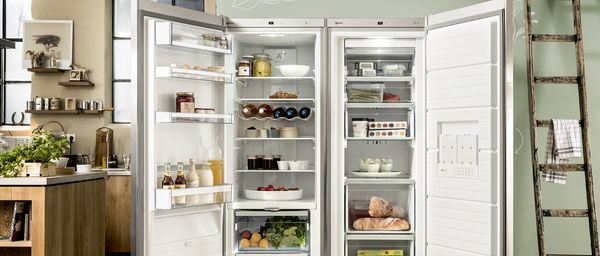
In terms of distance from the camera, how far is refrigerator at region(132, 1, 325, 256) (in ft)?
13.4

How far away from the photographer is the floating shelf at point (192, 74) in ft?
13.3

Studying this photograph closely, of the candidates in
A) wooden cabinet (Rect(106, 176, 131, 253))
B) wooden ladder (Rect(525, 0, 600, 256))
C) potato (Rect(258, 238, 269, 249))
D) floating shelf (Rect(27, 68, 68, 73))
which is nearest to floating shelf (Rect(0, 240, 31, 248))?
potato (Rect(258, 238, 269, 249))

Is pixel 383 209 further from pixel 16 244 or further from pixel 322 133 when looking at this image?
pixel 16 244

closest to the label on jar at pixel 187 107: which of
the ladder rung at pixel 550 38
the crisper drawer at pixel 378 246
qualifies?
the crisper drawer at pixel 378 246

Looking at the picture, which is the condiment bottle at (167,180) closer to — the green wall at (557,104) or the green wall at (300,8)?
the green wall at (300,8)

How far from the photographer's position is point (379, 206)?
4719 mm

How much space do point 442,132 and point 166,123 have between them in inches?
81.1

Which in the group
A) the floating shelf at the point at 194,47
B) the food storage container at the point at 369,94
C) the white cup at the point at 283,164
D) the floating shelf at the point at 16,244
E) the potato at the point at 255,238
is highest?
the floating shelf at the point at 194,47

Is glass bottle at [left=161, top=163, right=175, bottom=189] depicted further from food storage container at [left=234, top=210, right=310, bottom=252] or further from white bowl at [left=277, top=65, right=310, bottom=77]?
white bowl at [left=277, top=65, right=310, bottom=77]

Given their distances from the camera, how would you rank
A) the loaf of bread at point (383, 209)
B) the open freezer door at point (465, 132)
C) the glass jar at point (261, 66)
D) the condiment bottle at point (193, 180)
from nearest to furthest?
the open freezer door at point (465, 132), the condiment bottle at point (193, 180), the loaf of bread at point (383, 209), the glass jar at point (261, 66)

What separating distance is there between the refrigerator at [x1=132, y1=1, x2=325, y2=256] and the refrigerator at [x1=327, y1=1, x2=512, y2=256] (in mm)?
256

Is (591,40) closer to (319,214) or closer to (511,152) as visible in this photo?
(511,152)

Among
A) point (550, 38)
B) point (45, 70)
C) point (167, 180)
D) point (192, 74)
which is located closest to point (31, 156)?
point (167, 180)

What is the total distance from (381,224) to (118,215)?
10.5 ft
